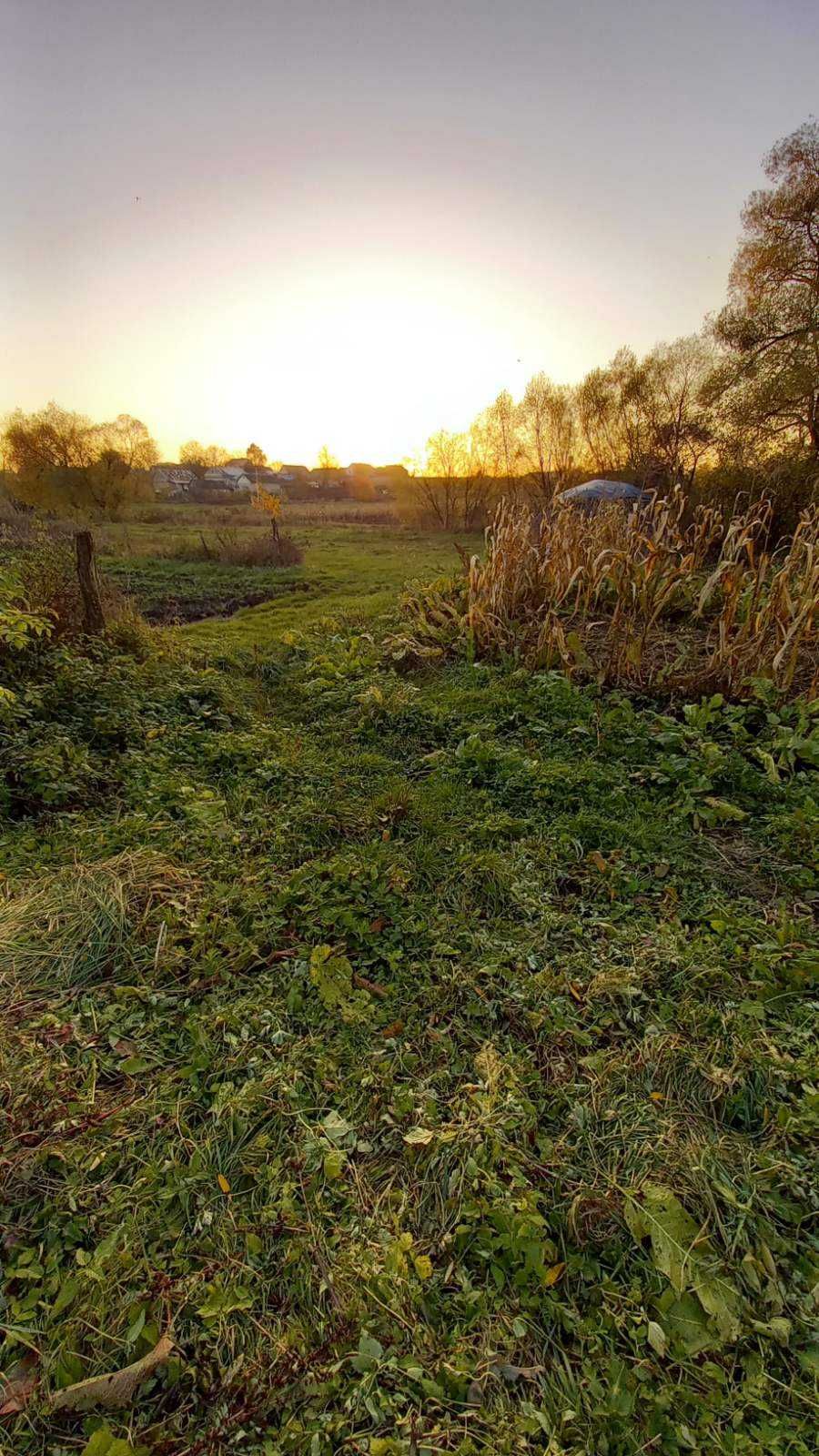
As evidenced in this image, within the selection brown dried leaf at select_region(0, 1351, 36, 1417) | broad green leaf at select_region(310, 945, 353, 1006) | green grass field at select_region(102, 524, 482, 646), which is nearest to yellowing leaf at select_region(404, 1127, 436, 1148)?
broad green leaf at select_region(310, 945, 353, 1006)

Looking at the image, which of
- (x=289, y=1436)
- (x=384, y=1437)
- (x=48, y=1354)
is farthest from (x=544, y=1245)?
(x=48, y=1354)

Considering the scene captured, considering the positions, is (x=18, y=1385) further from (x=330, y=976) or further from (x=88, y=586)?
(x=88, y=586)

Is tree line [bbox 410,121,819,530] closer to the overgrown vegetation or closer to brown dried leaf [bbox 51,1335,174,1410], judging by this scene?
the overgrown vegetation

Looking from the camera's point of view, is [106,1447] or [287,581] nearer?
[106,1447]

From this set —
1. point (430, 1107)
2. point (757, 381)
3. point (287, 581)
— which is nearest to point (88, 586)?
point (430, 1107)

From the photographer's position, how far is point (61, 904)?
8.98 ft

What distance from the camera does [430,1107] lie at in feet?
6.43

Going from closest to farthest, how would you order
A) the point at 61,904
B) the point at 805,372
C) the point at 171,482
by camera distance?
the point at 61,904 < the point at 805,372 < the point at 171,482

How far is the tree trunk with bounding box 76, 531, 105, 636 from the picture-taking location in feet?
17.7

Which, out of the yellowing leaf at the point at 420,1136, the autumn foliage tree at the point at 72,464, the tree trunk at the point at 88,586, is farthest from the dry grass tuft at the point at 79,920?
the autumn foliage tree at the point at 72,464

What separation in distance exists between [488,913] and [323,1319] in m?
1.65

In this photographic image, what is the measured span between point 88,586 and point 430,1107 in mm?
5560

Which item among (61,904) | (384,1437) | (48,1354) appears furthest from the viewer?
(61,904)

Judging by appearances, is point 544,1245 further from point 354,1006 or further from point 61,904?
point 61,904
